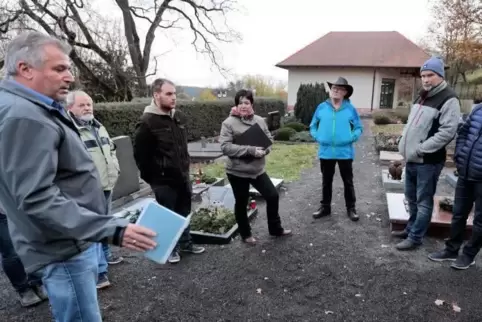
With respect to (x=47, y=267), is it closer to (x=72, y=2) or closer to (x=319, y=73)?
(x=72, y=2)

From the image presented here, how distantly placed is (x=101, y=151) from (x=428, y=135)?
3.20m

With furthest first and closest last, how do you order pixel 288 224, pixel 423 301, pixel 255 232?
pixel 288 224 < pixel 255 232 < pixel 423 301

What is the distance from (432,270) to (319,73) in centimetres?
2670

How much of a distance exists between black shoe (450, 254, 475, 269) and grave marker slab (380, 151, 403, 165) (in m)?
5.83

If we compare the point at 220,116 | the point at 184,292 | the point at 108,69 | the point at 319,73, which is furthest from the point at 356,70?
the point at 184,292

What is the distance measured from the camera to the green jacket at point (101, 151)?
3.32 metres

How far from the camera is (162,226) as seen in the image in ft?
6.00

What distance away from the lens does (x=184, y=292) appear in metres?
3.38

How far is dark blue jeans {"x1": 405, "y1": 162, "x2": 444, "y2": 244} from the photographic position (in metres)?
3.91

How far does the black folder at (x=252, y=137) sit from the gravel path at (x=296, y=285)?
3.92ft

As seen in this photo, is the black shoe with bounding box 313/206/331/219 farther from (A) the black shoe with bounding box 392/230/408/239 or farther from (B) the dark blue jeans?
(B) the dark blue jeans

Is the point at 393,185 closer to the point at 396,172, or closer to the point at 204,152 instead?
the point at 396,172

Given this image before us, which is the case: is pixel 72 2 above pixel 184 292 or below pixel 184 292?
above

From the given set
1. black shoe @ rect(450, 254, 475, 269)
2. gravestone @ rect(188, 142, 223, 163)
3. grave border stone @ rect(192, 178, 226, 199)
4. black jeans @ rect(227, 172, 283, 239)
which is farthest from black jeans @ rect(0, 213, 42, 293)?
gravestone @ rect(188, 142, 223, 163)
